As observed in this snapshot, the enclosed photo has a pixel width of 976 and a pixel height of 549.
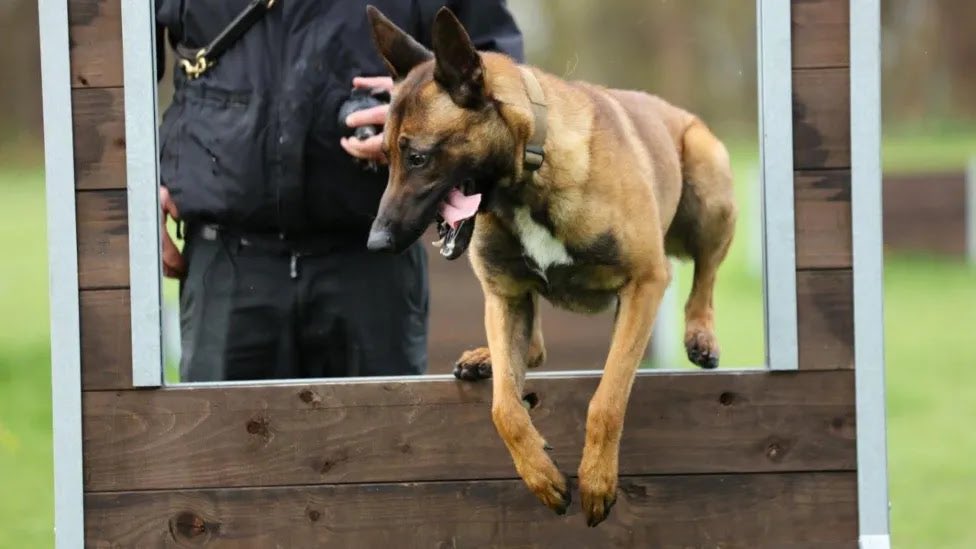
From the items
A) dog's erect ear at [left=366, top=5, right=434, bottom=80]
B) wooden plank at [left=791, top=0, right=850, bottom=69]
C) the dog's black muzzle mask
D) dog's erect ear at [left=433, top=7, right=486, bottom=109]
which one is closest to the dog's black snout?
the dog's black muzzle mask

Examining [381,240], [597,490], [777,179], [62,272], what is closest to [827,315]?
[777,179]

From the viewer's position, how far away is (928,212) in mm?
15656

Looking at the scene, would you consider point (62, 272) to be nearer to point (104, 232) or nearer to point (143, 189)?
point (104, 232)

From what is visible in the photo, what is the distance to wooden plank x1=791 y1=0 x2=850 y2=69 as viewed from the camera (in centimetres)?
396

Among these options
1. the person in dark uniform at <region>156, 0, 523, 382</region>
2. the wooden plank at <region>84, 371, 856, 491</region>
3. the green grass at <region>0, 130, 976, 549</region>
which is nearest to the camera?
the wooden plank at <region>84, 371, 856, 491</region>

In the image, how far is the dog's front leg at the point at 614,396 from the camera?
3.71 metres

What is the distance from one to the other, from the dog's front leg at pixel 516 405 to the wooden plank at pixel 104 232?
3.15ft

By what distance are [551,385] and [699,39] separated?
224 centimetres

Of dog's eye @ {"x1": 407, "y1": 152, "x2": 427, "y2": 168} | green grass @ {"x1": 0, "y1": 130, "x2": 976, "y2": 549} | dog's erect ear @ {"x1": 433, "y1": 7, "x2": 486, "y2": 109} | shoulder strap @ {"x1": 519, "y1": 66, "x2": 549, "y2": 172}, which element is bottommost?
green grass @ {"x1": 0, "y1": 130, "x2": 976, "y2": 549}

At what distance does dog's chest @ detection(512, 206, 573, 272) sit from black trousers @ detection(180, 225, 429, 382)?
2.07ft

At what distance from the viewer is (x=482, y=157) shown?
358 cm

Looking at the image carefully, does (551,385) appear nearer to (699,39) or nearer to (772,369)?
(772,369)

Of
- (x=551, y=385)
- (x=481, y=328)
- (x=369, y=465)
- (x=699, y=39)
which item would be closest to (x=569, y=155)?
(x=551, y=385)

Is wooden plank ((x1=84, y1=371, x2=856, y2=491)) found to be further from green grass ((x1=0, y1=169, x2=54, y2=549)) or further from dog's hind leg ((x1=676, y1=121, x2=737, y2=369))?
green grass ((x1=0, y1=169, x2=54, y2=549))
